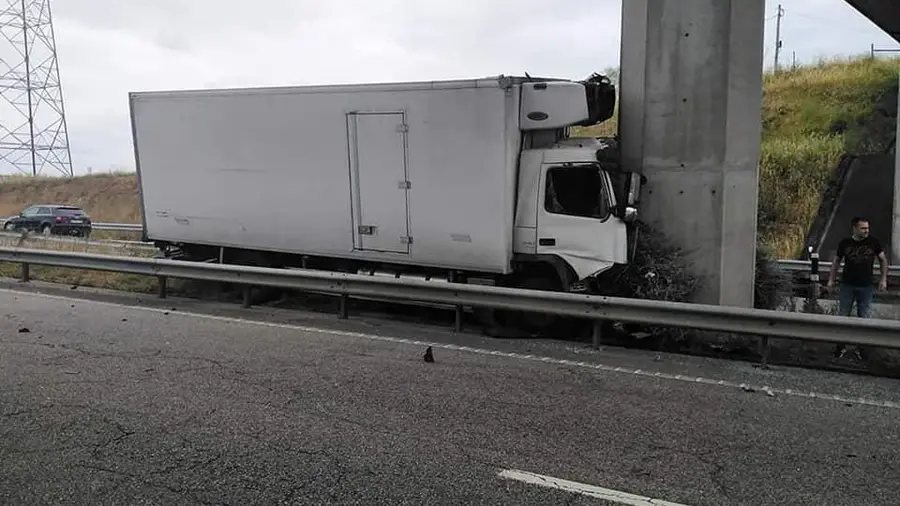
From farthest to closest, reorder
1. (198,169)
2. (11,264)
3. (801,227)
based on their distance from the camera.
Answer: (801,227), (11,264), (198,169)

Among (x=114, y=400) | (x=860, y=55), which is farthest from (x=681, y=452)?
(x=860, y=55)

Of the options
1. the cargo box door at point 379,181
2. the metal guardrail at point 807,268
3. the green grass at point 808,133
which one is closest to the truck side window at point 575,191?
the cargo box door at point 379,181

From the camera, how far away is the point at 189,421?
18.1 ft

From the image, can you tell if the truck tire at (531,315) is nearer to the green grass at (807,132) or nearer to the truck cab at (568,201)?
the truck cab at (568,201)

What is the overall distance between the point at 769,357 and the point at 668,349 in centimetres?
103

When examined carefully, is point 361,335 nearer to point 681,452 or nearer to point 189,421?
point 189,421

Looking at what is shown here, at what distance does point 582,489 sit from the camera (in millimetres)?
4395

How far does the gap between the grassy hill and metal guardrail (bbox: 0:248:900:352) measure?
7845 mm

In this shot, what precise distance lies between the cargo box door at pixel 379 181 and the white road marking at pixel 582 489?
5857 mm

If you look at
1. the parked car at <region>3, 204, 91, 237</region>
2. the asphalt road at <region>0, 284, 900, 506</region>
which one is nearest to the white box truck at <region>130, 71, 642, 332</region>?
the asphalt road at <region>0, 284, 900, 506</region>

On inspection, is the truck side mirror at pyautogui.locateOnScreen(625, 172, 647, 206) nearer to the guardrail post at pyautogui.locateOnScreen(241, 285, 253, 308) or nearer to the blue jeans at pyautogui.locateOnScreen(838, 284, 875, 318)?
the blue jeans at pyautogui.locateOnScreen(838, 284, 875, 318)

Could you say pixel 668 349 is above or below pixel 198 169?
below

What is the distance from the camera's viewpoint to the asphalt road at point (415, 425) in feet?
14.5

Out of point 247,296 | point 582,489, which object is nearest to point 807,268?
point 247,296
